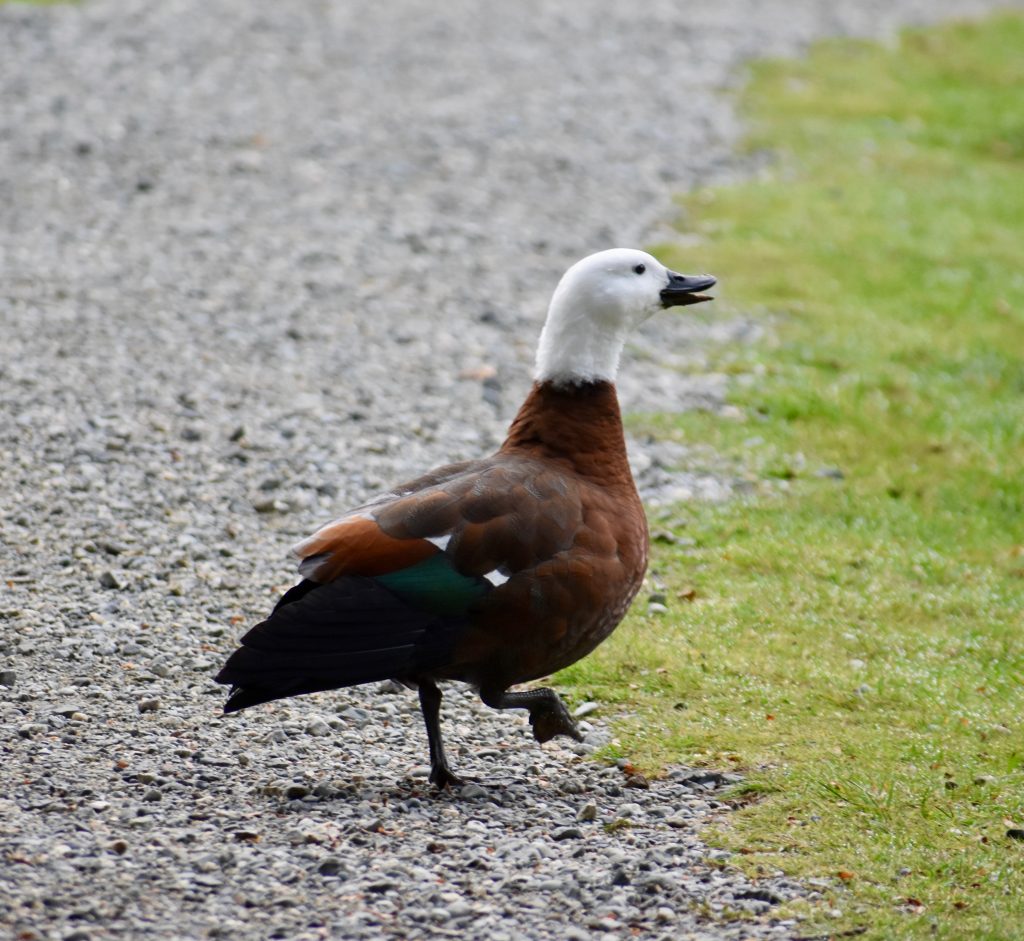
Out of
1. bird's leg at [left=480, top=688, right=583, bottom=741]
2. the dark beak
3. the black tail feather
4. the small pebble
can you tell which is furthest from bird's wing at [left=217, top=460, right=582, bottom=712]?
the dark beak

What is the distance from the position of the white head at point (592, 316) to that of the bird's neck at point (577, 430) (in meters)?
0.06

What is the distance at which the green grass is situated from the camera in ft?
19.4

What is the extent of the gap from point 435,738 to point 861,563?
3.71m

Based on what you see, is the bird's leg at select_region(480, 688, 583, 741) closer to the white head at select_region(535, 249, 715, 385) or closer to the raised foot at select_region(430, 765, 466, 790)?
the raised foot at select_region(430, 765, 466, 790)

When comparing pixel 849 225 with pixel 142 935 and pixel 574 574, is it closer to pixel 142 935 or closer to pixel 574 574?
pixel 574 574

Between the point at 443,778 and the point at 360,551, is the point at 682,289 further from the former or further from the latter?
the point at 443,778

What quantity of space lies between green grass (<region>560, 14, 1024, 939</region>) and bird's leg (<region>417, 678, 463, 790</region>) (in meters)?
0.93

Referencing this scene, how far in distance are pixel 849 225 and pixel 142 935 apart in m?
12.6

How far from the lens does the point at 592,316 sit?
6.67 m

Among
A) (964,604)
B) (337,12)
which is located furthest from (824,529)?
(337,12)

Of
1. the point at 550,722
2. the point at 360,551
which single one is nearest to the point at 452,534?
the point at 360,551

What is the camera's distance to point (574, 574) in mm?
5992

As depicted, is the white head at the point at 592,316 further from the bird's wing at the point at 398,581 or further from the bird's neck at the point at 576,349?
the bird's wing at the point at 398,581

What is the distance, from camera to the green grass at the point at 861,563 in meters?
5.92
